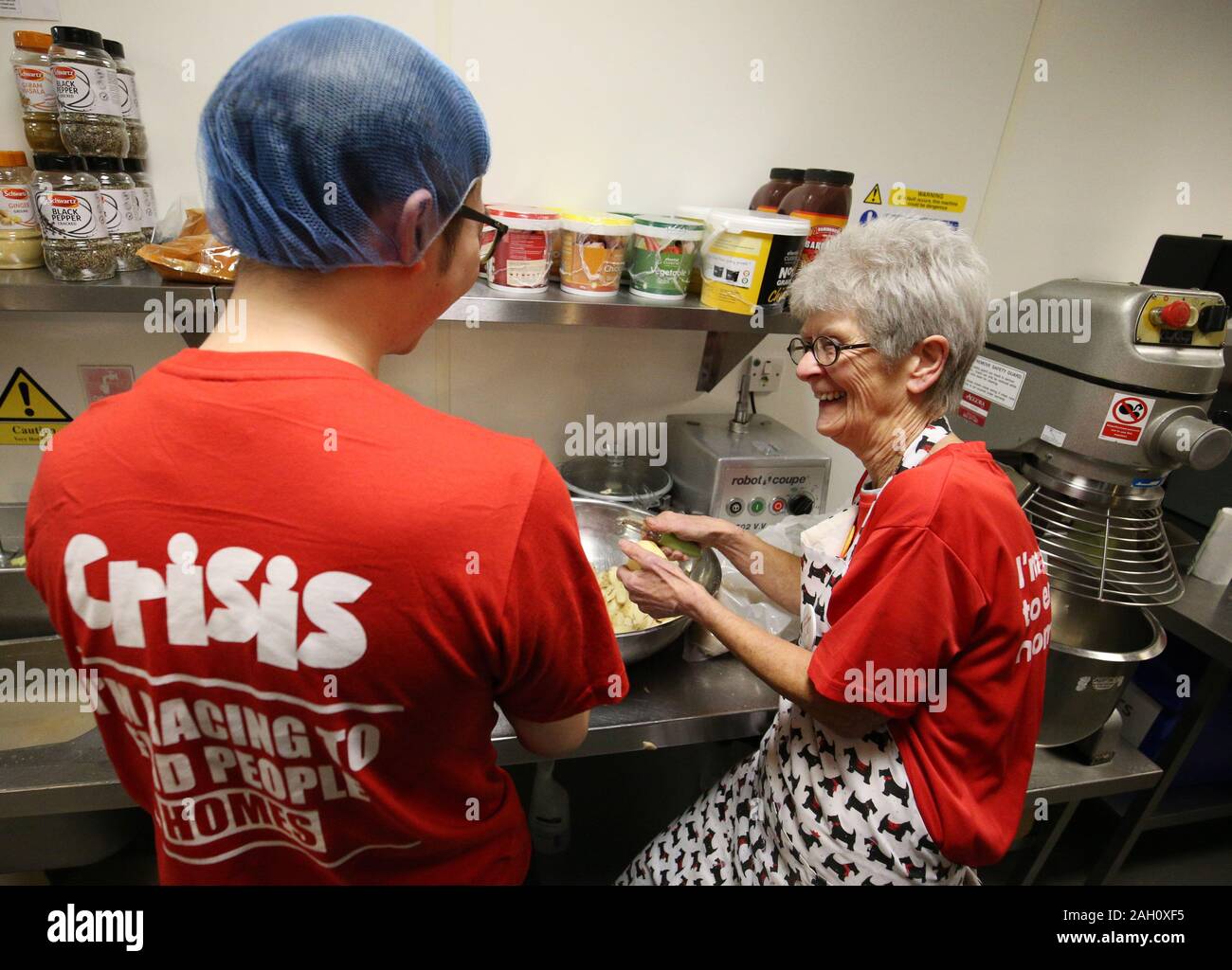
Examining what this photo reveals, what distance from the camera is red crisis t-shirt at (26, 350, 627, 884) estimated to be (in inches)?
20.2

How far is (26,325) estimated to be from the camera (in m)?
1.30

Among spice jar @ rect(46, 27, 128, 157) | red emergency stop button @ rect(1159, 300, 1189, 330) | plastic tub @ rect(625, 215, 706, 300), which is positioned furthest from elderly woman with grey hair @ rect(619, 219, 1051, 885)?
spice jar @ rect(46, 27, 128, 157)

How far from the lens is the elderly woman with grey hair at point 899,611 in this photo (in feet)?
2.74

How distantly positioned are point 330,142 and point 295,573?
0.33 metres

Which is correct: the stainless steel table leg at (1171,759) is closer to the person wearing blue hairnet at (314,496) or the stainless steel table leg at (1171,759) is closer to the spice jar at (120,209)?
the person wearing blue hairnet at (314,496)

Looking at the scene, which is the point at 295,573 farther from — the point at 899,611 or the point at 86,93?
the point at 86,93

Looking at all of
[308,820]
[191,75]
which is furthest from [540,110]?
[308,820]

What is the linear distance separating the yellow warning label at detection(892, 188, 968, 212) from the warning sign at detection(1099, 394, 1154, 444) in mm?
766

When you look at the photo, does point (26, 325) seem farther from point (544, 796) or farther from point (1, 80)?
point (544, 796)

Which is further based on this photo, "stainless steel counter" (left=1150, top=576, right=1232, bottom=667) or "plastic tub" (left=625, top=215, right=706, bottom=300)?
"stainless steel counter" (left=1150, top=576, right=1232, bottom=667)

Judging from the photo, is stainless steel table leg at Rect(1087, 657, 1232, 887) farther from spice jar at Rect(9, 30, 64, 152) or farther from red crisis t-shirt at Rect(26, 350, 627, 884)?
spice jar at Rect(9, 30, 64, 152)

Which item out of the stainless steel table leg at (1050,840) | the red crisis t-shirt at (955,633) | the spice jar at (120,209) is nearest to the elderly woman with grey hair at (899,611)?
the red crisis t-shirt at (955,633)

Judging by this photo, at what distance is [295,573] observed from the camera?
521 millimetres

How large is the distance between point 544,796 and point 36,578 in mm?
1347
